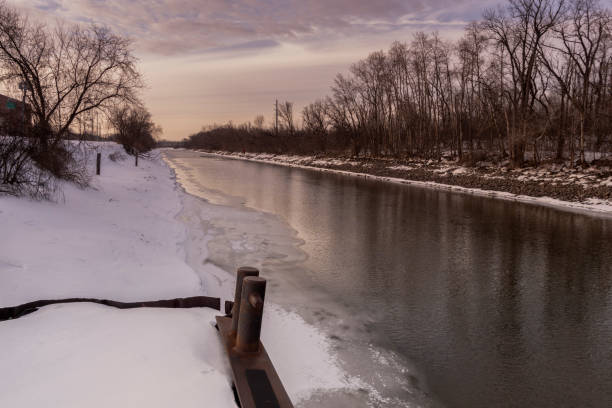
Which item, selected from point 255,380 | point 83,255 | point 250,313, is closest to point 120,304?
point 83,255

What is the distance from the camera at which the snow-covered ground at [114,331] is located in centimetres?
371

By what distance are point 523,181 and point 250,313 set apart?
24.5 metres

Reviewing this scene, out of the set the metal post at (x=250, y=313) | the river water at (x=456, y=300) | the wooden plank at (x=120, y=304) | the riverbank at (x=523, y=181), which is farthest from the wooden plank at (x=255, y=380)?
the riverbank at (x=523, y=181)

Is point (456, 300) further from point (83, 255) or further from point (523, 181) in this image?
point (523, 181)

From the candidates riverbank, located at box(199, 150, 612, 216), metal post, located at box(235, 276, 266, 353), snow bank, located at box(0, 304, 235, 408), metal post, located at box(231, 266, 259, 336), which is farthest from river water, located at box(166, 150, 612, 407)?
riverbank, located at box(199, 150, 612, 216)

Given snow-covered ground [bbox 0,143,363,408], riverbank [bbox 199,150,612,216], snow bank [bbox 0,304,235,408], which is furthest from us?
riverbank [bbox 199,150,612,216]

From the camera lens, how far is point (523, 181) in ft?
81.9

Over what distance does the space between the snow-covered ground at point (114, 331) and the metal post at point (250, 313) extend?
30cm

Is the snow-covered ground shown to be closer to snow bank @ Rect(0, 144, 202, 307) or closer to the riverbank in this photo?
snow bank @ Rect(0, 144, 202, 307)

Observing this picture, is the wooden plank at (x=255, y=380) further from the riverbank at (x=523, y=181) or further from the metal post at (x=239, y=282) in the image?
the riverbank at (x=523, y=181)

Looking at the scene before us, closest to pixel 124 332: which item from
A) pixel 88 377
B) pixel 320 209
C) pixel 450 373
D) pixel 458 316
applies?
pixel 88 377

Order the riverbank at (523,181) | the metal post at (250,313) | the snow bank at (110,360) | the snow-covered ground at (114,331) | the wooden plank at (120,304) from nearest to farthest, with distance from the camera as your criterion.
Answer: the snow bank at (110,360) < the snow-covered ground at (114,331) < the metal post at (250,313) < the wooden plank at (120,304) < the riverbank at (523,181)

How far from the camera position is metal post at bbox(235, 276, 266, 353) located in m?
4.23

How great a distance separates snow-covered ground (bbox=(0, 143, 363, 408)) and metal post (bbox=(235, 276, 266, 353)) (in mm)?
304
